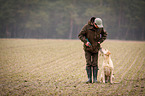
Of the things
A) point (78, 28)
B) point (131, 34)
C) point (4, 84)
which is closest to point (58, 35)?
point (78, 28)

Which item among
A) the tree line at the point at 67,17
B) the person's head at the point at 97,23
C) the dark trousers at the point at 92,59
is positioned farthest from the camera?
the tree line at the point at 67,17

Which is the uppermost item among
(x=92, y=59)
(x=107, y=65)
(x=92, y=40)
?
(x=92, y=40)

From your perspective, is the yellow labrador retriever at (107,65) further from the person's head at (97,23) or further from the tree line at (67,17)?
the tree line at (67,17)

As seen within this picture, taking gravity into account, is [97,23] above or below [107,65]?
above

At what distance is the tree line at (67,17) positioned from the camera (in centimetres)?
5800

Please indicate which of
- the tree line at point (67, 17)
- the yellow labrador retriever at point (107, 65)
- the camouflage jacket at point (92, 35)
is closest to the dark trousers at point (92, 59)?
the camouflage jacket at point (92, 35)

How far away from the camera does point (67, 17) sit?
60906 millimetres

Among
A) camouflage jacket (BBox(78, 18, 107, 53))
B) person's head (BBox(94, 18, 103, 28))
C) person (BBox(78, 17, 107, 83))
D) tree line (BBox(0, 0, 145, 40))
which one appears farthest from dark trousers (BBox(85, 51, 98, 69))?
tree line (BBox(0, 0, 145, 40))

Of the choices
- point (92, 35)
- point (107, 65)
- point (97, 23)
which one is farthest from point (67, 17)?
point (107, 65)

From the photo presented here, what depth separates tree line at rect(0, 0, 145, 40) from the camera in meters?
58.0

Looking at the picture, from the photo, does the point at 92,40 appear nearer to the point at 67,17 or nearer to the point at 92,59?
the point at 92,59

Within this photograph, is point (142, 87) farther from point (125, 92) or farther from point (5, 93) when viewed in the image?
point (5, 93)

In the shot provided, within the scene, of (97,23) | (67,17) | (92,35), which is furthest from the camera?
(67,17)

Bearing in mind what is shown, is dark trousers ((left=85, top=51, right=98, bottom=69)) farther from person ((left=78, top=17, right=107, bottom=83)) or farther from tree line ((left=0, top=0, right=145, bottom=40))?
tree line ((left=0, top=0, right=145, bottom=40))
